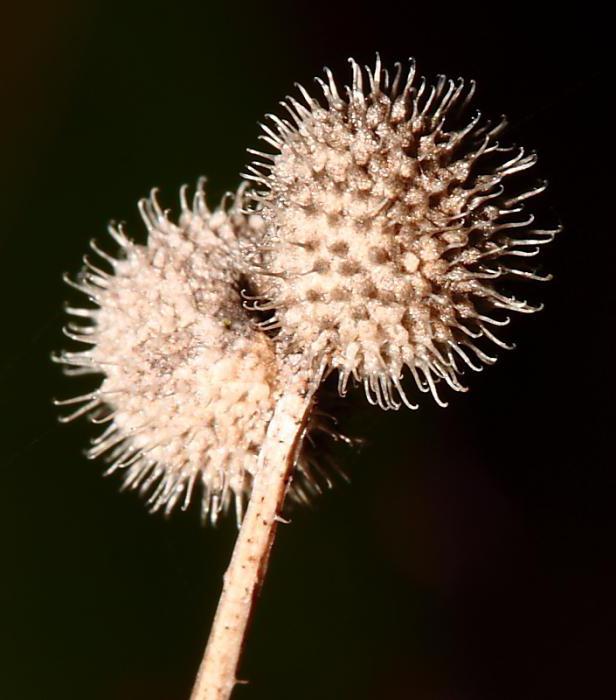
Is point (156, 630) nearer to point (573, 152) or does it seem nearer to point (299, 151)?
point (299, 151)

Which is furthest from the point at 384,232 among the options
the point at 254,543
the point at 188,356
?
the point at 254,543

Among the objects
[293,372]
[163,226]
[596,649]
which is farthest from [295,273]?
[596,649]

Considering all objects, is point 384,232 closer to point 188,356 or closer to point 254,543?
point 188,356

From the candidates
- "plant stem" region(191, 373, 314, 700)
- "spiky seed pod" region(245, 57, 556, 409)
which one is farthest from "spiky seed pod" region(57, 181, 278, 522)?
"spiky seed pod" region(245, 57, 556, 409)

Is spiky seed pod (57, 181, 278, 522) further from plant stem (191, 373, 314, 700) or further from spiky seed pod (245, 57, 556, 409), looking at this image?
spiky seed pod (245, 57, 556, 409)

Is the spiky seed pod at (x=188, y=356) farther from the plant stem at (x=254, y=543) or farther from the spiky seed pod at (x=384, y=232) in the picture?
the spiky seed pod at (x=384, y=232)

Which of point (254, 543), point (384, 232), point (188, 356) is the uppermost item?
point (384, 232)

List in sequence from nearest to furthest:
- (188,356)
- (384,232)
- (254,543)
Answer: (384,232) → (254,543) → (188,356)
